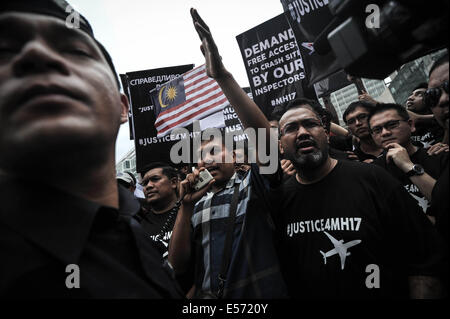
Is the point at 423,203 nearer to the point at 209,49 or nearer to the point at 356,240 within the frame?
the point at 356,240

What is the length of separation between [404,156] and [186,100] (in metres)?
3.59

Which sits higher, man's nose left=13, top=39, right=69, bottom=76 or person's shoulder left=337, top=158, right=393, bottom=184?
man's nose left=13, top=39, right=69, bottom=76

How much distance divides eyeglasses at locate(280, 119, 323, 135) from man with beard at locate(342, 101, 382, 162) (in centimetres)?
180

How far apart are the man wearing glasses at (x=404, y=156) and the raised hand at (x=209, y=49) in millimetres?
2017

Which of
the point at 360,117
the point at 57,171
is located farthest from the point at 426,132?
the point at 57,171

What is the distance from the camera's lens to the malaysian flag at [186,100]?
4.77 meters

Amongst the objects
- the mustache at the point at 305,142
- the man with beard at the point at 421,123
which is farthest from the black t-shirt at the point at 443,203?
the man with beard at the point at 421,123

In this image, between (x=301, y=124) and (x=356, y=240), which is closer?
(x=356, y=240)

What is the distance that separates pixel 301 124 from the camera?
2449 millimetres

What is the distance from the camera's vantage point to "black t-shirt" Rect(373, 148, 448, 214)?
262 cm

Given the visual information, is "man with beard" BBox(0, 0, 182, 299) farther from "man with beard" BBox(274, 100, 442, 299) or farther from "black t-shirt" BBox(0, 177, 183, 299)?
"man with beard" BBox(274, 100, 442, 299)

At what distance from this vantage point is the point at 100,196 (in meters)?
1.08

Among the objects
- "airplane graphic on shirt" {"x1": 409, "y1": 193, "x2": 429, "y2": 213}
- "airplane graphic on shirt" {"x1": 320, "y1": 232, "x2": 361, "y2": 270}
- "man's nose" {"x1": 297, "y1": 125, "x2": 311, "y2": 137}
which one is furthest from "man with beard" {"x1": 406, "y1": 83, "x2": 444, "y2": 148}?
"airplane graphic on shirt" {"x1": 320, "y1": 232, "x2": 361, "y2": 270}
